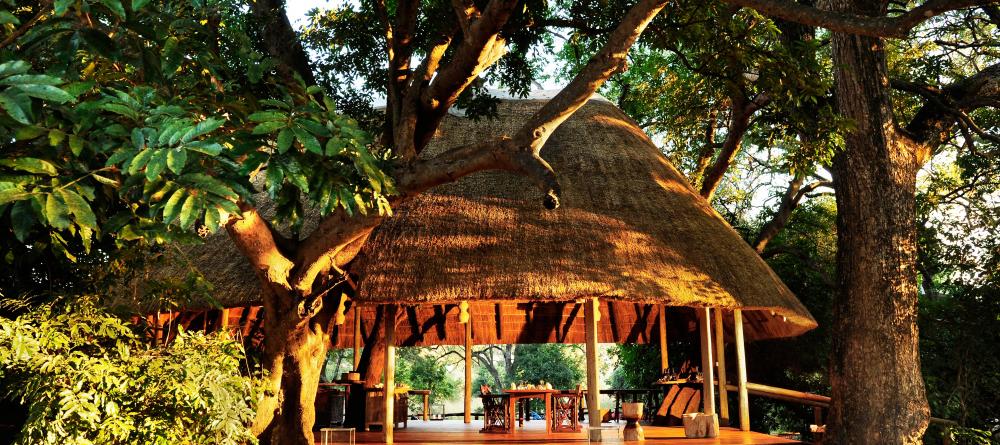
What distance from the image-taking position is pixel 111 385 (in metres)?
5.53

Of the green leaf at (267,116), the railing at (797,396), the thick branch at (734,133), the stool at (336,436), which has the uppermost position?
the thick branch at (734,133)

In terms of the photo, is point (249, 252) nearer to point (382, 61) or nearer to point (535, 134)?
point (535, 134)

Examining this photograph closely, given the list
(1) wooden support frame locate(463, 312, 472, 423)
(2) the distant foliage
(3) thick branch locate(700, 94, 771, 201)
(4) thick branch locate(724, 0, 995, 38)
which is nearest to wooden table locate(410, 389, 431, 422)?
(1) wooden support frame locate(463, 312, 472, 423)

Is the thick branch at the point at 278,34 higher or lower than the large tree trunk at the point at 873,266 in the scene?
Result: higher

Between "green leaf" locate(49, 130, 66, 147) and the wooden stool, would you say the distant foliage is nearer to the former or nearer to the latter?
"green leaf" locate(49, 130, 66, 147)

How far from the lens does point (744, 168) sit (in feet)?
57.8

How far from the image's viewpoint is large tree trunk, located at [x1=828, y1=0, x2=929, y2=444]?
28.5 ft

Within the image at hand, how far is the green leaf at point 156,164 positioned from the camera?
9.96 ft

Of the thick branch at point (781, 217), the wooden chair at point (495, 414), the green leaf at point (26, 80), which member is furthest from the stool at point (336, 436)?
the thick branch at point (781, 217)

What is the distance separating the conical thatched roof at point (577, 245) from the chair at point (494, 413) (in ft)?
7.13

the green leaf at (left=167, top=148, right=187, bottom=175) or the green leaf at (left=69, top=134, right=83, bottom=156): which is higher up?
the green leaf at (left=69, top=134, right=83, bottom=156)

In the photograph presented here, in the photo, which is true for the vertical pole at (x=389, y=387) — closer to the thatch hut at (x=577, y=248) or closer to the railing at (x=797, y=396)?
the thatch hut at (x=577, y=248)

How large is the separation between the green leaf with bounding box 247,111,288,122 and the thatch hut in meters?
4.62

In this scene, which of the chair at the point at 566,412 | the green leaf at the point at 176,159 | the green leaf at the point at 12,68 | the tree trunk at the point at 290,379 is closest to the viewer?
the green leaf at the point at 12,68
